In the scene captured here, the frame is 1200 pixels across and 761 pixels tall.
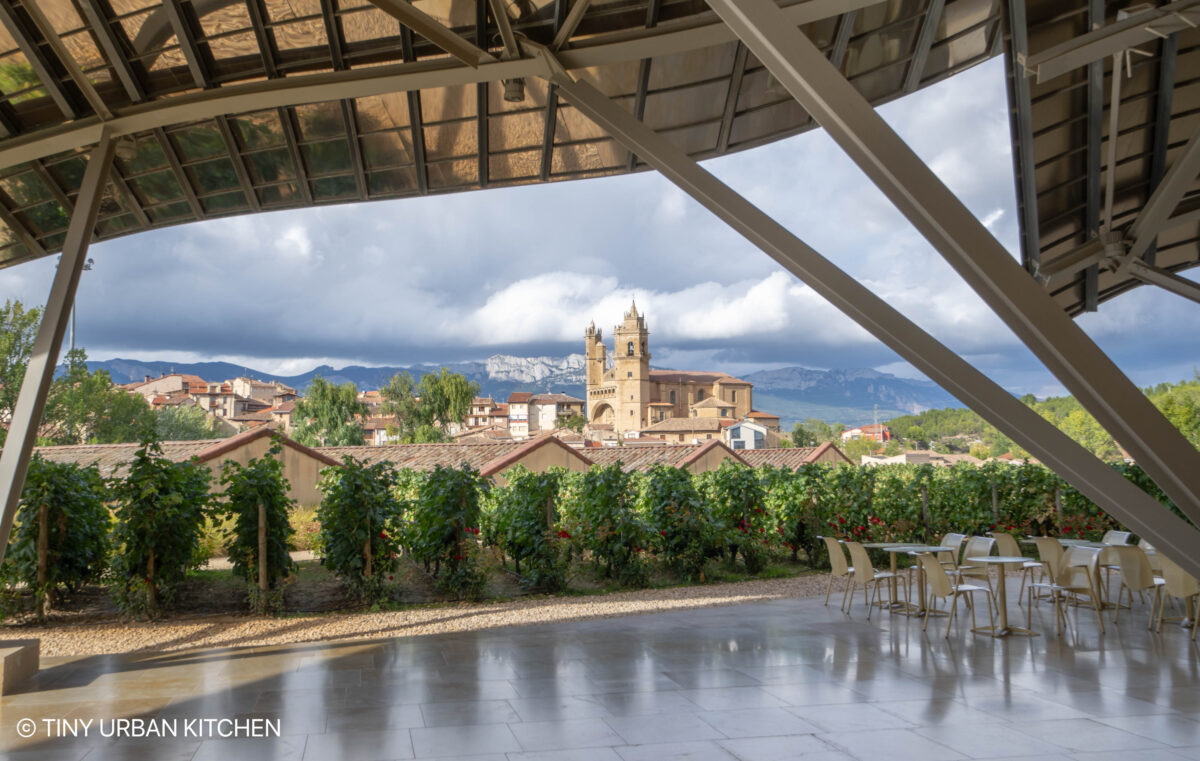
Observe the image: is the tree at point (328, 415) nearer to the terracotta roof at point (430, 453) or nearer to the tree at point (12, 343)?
the tree at point (12, 343)

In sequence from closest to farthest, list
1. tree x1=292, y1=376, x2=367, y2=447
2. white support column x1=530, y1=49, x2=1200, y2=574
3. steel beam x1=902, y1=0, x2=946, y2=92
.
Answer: white support column x1=530, y1=49, x2=1200, y2=574, steel beam x1=902, y1=0, x2=946, y2=92, tree x1=292, y1=376, x2=367, y2=447

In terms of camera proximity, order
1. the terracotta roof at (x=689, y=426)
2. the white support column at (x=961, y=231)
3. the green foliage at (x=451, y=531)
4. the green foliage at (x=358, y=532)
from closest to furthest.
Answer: the white support column at (x=961, y=231), the green foliage at (x=358, y=532), the green foliage at (x=451, y=531), the terracotta roof at (x=689, y=426)

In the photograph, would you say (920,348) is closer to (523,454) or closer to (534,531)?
(534,531)

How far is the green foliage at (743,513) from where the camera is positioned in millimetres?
12078

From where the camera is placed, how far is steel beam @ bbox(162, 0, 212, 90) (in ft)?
19.7

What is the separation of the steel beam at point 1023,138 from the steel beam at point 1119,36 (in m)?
0.57

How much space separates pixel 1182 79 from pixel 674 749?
8236 mm

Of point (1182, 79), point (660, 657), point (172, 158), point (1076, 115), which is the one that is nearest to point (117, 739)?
point (660, 657)

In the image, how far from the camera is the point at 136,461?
8.86m

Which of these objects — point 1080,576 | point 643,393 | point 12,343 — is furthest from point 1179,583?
point 643,393

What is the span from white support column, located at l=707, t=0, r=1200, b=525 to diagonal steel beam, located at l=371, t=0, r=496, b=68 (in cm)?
258

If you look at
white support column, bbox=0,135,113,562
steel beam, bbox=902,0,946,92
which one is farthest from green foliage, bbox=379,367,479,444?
steel beam, bbox=902,0,946,92

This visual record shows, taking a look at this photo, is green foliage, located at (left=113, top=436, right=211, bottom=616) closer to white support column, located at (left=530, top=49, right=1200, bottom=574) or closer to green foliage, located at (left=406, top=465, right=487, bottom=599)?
green foliage, located at (left=406, top=465, right=487, bottom=599)

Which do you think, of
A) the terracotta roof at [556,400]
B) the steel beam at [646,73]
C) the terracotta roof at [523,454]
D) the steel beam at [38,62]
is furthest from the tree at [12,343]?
the terracotta roof at [556,400]
